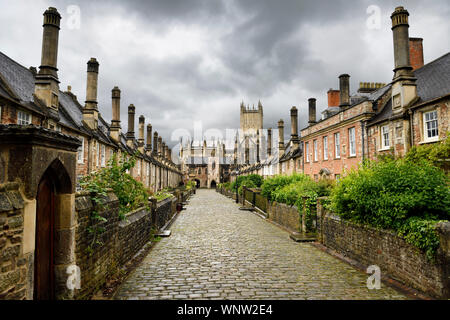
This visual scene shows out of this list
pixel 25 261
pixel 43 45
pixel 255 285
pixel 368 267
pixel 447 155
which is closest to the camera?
pixel 25 261

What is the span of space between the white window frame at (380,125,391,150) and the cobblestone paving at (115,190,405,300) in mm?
10693

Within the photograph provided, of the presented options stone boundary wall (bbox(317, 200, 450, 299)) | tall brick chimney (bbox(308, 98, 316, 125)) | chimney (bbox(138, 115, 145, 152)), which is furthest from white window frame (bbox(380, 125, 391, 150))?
Answer: chimney (bbox(138, 115, 145, 152))

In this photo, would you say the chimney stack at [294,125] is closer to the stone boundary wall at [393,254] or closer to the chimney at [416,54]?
the chimney at [416,54]

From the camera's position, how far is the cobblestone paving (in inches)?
226

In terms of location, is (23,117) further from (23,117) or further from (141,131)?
(141,131)

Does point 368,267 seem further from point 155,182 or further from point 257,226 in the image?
point 155,182

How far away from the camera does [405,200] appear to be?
21.1 ft

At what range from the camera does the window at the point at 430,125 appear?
14.2 meters

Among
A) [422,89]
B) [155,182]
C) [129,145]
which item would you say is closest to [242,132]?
[155,182]

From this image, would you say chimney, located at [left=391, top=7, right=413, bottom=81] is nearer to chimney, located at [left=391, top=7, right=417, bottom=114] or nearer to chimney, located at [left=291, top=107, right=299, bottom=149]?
chimney, located at [left=391, top=7, right=417, bottom=114]

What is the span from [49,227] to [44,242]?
223mm
